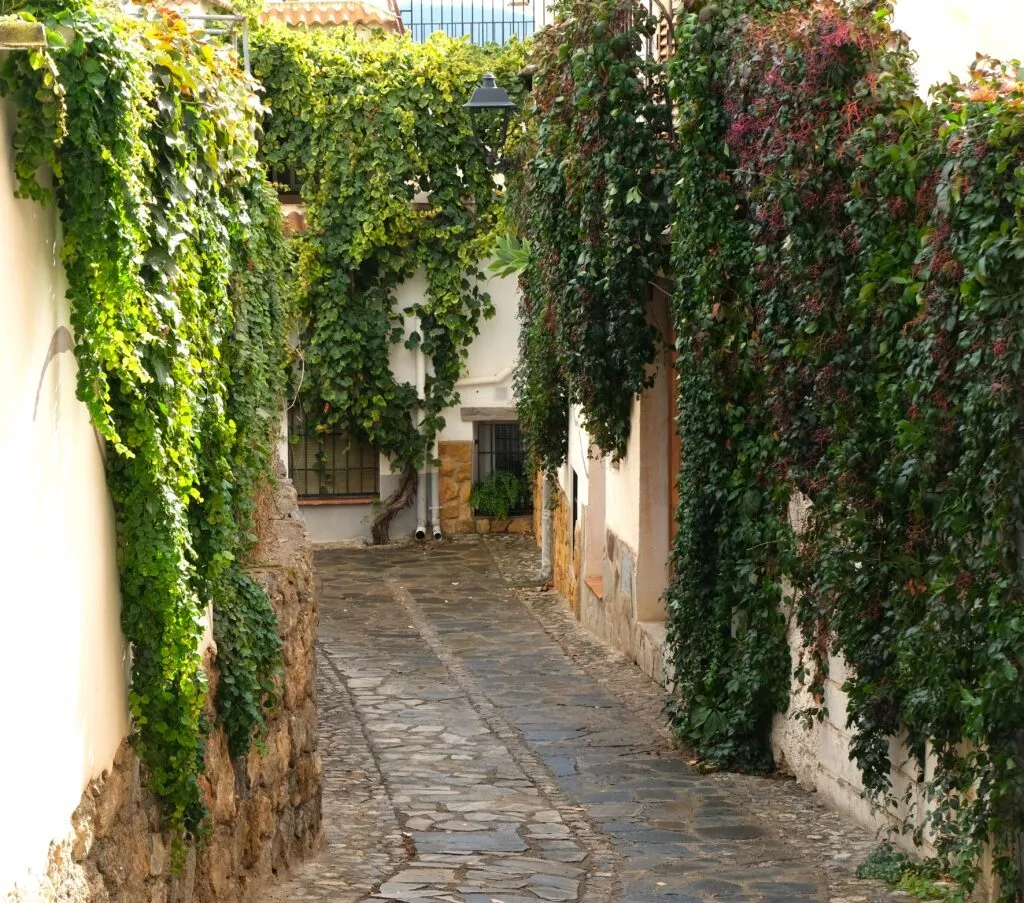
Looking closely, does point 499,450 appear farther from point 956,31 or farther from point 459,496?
point 956,31

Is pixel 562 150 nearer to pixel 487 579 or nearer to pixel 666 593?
pixel 666 593

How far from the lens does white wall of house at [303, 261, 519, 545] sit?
2198cm

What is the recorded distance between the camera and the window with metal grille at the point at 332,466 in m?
22.1

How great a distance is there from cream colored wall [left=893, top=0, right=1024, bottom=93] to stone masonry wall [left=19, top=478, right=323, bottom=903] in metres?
4.29

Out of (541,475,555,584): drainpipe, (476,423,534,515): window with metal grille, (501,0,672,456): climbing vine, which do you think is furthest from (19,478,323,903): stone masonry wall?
(476,423,534,515): window with metal grille

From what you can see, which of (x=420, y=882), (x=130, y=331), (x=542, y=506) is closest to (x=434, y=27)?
(x=542, y=506)

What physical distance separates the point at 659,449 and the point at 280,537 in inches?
201

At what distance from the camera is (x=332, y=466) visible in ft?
72.8

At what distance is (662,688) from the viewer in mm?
12656

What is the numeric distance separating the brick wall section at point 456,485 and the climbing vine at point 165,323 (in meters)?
14.8

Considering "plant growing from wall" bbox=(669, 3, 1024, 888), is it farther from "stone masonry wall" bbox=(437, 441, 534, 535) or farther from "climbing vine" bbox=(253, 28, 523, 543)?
"stone masonry wall" bbox=(437, 441, 534, 535)

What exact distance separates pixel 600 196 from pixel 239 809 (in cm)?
625

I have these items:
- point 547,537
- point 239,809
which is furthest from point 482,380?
point 239,809

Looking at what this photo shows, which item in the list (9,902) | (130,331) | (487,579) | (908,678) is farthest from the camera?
(487,579)
